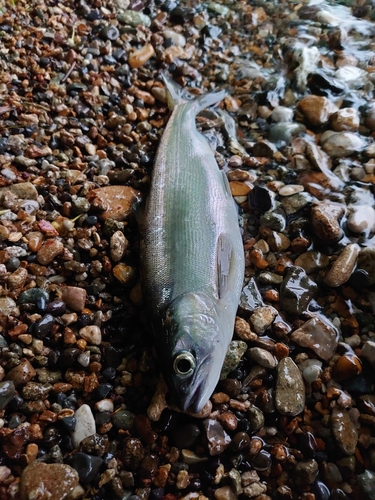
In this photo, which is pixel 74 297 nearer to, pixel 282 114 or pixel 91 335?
pixel 91 335

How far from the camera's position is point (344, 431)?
2891 mm

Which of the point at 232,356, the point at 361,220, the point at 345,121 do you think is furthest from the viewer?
the point at 345,121

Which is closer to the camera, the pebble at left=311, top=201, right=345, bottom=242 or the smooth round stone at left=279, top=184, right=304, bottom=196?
the pebble at left=311, top=201, right=345, bottom=242

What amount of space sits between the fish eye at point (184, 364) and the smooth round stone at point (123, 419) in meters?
0.59

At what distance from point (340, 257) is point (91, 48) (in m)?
3.80

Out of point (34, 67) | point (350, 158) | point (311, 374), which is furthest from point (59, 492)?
point (34, 67)

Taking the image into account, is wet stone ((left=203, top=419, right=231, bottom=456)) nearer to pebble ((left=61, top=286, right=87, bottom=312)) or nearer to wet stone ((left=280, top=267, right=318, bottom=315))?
wet stone ((left=280, top=267, right=318, bottom=315))

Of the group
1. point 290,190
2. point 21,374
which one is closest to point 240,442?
point 21,374

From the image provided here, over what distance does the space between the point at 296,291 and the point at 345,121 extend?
2121 millimetres

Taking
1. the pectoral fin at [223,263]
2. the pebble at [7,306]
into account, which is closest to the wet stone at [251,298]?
the pectoral fin at [223,263]

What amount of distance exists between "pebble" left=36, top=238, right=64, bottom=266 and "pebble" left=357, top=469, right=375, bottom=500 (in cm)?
267

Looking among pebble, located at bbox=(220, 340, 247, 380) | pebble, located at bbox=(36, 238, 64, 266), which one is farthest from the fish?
pebble, located at bbox=(36, 238, 64, 266)

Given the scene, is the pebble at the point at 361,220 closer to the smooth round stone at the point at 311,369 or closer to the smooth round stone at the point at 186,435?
the smooth round stone at the point at 311,369

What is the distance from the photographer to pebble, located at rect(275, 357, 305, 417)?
9.88 ft
